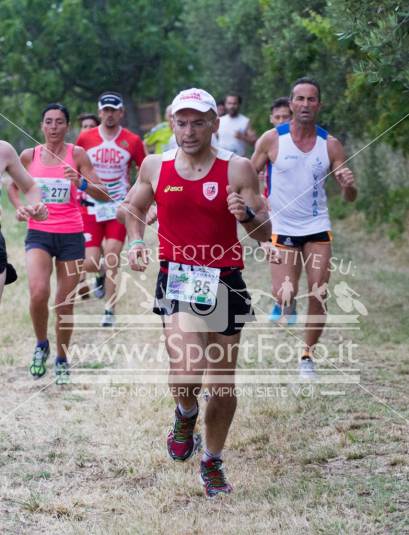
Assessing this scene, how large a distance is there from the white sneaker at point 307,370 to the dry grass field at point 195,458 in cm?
20

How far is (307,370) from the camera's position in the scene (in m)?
7.85

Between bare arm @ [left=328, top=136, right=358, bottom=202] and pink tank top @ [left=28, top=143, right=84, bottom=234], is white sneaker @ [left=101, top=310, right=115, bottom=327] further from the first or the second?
bare arm @ [left=328, top=136, right=358, bottom=202]

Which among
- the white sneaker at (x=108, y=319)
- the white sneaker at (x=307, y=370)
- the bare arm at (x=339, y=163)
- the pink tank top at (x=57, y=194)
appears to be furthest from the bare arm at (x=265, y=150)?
the white sneaker at (x=108, y=319)

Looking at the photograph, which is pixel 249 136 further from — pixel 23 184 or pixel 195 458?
pixel 195 458

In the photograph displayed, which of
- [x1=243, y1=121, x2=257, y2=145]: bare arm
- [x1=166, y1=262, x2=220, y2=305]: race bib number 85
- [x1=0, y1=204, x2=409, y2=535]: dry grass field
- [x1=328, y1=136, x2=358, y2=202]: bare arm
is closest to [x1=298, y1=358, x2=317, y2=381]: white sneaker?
[x1=0, y1=204, x2=409, y2=535]: dry grass field

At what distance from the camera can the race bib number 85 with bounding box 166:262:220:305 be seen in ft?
17.1

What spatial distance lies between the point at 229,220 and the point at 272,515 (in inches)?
60.8

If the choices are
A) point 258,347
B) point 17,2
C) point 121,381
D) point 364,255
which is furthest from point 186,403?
point 17,2

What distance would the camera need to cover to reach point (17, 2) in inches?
998

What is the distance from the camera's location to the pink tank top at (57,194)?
312 inches

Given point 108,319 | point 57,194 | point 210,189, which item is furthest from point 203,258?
point 108,319

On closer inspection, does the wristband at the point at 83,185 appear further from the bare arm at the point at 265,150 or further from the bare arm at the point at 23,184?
the bare arm at the point at 23,184

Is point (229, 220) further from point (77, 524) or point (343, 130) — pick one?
point (343, 130)

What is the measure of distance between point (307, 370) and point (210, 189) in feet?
9.91
